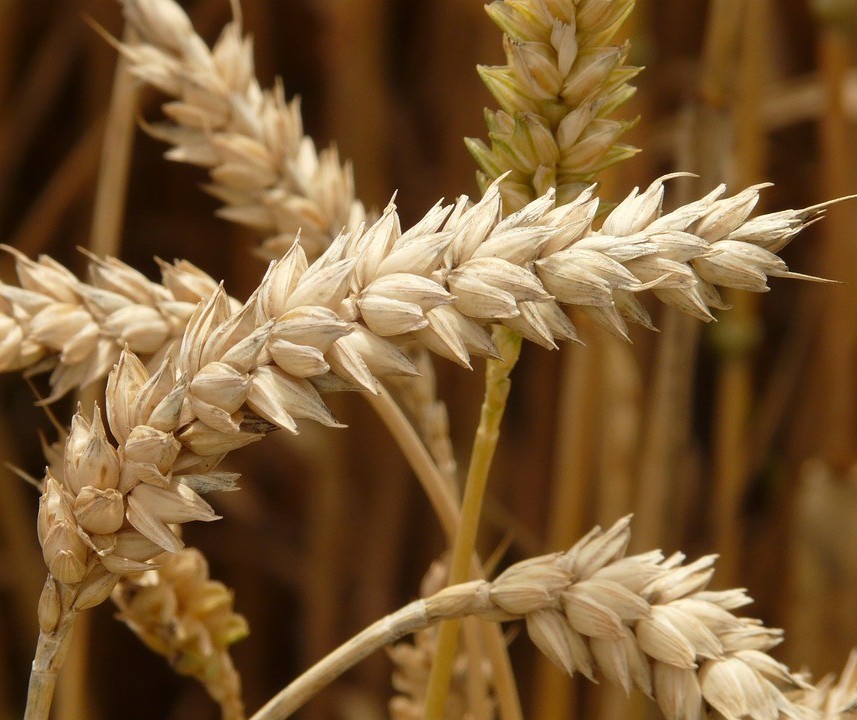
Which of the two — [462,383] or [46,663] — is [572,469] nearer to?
[462,383]

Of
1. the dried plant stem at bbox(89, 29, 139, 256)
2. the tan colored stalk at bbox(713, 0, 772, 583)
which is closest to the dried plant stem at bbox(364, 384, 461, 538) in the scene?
the dried plant stem at bbox(89, 29, 139, 256)

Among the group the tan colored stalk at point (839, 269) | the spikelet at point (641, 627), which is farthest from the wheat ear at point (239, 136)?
the tan colored stalk at point (839, 269)

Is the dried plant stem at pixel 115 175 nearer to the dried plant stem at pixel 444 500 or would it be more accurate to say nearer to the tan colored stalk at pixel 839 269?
the dried plant stem at pixel 444 500

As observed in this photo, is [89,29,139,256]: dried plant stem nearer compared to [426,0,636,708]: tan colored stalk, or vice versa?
[426,0,636,708]: tan colored stalk

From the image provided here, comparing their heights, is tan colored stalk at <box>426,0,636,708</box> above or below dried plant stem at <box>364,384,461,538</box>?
above

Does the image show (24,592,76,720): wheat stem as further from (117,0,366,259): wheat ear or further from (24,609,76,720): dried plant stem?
(117,0,366,259): wheat ear
